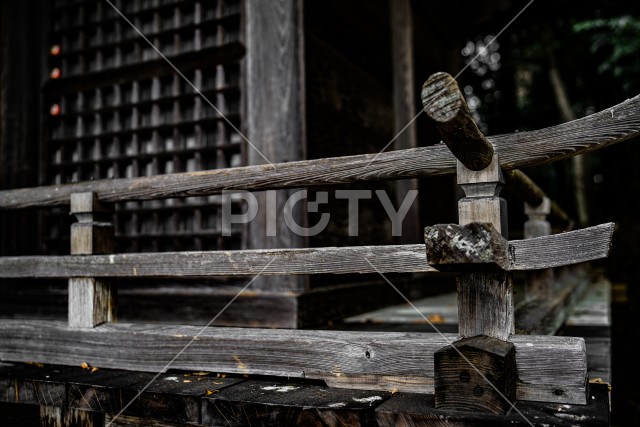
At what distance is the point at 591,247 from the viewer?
79.2 inches

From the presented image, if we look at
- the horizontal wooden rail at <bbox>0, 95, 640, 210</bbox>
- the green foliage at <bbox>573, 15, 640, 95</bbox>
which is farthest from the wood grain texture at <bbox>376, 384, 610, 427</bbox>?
the green foliage at <bbox>573, 15, 640, 95</bbox>

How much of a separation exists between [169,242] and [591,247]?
12.0ft

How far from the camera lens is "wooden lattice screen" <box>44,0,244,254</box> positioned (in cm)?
462

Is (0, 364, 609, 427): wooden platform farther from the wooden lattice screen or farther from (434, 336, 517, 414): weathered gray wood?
the wooden lattice screen

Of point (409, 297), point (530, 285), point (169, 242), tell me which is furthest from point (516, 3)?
point (169, 242)

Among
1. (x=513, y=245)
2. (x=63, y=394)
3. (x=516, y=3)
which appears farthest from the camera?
(x=516, y=3)

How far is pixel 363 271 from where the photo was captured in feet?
7.67

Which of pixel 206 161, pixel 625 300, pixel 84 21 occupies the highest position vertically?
pixel 84 21

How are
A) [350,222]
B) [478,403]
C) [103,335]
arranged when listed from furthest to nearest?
1. [350,222]
2. [103,335]
3. [478,403]

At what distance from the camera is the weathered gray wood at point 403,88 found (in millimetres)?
6078

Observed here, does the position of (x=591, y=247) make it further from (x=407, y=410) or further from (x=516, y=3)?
(x=516, y=3)

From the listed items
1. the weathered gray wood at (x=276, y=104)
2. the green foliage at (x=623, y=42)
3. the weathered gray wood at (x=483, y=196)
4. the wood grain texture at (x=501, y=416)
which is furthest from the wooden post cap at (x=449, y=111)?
the green foliage at (x=623, y=42)

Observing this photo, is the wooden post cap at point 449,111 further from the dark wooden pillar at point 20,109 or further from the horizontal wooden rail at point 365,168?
the dark wooden pillar at point 20,109

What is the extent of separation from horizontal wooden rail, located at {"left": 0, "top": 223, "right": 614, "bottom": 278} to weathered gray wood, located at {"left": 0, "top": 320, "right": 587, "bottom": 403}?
0.29m
